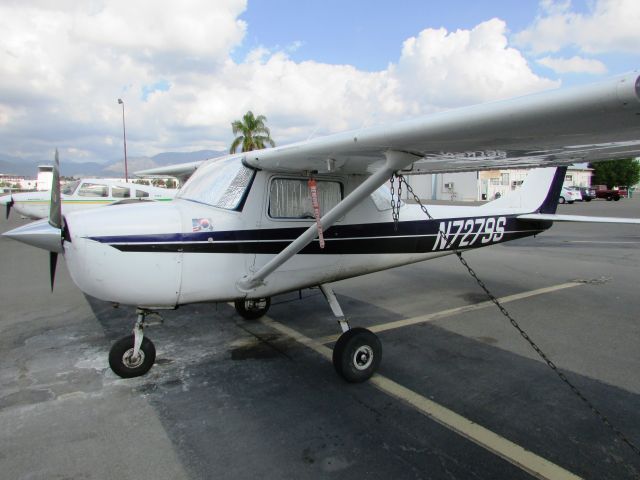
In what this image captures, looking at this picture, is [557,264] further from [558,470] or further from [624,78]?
[624,78]

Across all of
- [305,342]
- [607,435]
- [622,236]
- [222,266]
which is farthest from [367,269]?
[622,236]

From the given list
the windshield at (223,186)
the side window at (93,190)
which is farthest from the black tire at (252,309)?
the side window at (93,190)

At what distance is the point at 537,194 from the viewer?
6789mm

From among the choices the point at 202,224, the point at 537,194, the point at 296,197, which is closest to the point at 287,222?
the point at 296,197

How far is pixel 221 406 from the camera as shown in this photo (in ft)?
11.2

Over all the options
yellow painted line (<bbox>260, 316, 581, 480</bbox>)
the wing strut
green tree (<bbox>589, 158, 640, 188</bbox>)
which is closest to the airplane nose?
the wing strut

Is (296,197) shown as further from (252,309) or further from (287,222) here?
(252,309)

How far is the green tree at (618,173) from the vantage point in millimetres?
58844

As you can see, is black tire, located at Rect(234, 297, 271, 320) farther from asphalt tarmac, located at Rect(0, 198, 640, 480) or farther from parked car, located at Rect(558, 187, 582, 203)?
parked car, located at Rect(558, 187, 582, 203)

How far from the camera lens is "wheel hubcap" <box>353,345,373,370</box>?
12.7 ft

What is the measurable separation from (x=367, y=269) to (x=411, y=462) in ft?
7.70

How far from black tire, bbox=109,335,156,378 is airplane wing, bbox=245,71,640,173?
78.5 inches

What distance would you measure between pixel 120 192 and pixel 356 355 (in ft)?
45.1

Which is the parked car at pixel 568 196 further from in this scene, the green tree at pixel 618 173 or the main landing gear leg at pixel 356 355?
the main landing gear leg at pixel 356 355
